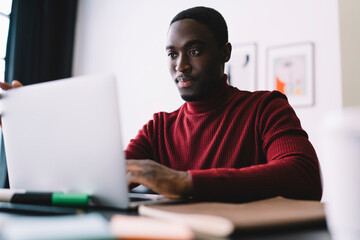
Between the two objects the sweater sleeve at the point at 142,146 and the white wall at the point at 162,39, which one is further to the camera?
the white wall at the point at 162,39

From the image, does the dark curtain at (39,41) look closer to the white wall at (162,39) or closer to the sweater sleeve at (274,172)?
the white wall at (162,39)

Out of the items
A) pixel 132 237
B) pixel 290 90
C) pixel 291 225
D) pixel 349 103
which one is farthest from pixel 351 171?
pixel 290 90

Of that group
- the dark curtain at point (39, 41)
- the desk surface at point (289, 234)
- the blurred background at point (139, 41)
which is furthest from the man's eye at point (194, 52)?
the dark curtain at point (39, 41)

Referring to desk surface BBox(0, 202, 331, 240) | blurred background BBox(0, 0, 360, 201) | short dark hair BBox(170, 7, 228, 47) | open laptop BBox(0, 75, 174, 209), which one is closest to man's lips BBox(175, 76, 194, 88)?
short dark hair BBox(170, 7, 228, 47)

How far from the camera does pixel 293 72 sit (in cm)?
260

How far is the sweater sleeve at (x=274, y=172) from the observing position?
718 mm

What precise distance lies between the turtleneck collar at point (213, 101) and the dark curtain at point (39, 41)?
2001mm

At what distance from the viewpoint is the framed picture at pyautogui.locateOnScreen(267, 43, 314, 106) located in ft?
8.28

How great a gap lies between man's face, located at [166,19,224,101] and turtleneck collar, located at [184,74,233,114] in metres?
0.04

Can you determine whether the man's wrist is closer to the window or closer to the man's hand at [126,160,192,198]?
the man's hand at [126,160,192,198]

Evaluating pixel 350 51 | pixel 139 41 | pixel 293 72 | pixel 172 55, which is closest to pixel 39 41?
pixel 139 41

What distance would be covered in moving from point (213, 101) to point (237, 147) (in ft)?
0.68

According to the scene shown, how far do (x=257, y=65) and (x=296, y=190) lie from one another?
1.98 meters

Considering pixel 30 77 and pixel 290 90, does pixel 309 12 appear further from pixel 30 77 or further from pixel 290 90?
pixel 30 77
